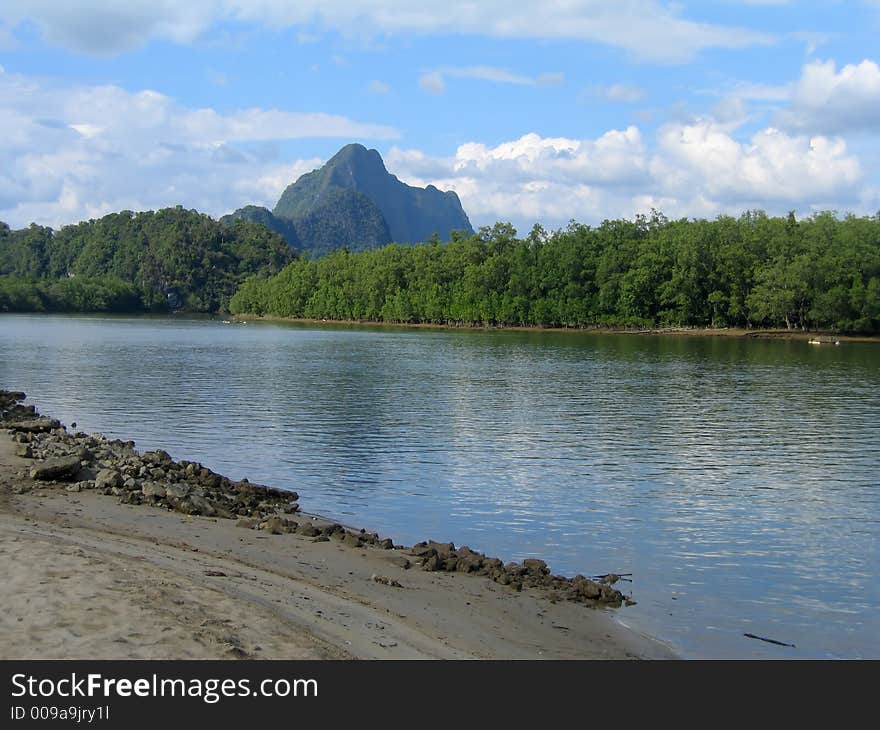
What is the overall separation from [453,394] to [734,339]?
2859 inches

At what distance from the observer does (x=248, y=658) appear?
8.12 metres

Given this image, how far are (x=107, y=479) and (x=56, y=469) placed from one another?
3.49ft

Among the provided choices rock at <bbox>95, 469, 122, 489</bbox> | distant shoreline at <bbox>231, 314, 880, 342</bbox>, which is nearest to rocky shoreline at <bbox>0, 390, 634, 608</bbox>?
rock at <bbox>95, 469, 122, 489</bbox>

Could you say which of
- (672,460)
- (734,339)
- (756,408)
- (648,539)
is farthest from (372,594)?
(734,339)

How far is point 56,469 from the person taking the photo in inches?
699

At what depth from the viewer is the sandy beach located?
8430 mm

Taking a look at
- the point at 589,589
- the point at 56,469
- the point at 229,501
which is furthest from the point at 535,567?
the point at 56,469

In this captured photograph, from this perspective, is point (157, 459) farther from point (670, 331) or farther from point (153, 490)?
point (670, 331)

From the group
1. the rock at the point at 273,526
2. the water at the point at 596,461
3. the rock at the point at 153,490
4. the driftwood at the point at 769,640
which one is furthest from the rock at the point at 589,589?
the rock at the point at 153,490

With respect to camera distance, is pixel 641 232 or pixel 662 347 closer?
pixel 662 347

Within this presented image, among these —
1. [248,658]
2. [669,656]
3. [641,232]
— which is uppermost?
[641,232]

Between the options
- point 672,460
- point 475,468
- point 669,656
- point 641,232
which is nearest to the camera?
point 669,656

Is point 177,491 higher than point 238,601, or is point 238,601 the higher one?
point 238,601
